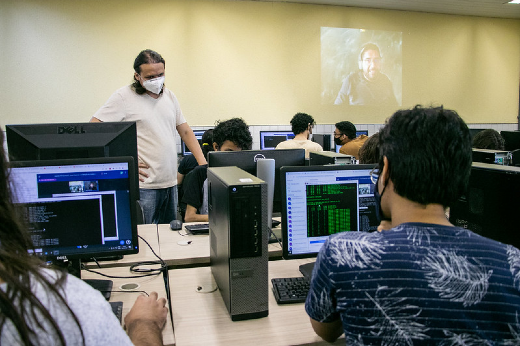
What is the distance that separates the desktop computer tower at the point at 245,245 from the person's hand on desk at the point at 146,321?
214 millimetres

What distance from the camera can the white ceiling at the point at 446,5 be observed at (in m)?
6.02

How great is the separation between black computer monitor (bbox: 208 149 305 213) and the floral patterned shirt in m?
1.13

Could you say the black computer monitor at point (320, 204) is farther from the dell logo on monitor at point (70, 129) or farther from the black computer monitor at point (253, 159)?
the dell logo on monitor at point (70, 129)

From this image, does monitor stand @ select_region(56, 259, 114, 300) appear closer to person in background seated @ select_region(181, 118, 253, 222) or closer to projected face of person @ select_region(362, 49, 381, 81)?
person in background seated @ select_region(181, 118, 253, 222)

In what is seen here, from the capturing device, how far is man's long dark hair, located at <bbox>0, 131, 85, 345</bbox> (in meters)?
0.56

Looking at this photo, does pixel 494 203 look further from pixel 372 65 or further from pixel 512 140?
pixel 372 65

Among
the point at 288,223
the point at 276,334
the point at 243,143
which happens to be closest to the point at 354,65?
A: the point at 243,143

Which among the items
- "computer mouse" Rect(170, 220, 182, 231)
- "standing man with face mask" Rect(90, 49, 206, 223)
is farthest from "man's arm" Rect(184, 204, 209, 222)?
"standing man with face mask" Rect(90, 49, 206, 223)

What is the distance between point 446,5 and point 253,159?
575 cm

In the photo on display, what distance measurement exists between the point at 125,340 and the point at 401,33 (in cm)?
677

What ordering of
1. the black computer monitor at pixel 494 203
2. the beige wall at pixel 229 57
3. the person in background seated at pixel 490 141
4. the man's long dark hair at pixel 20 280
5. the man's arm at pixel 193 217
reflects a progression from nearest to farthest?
the man's long dark hair at pixel 20 280 → the black computer monitor at pixel 494 203 → the man's arm at pixel 193 217 → the person in background seated at pixel 490 141 → the beige wall at pixel 229 57

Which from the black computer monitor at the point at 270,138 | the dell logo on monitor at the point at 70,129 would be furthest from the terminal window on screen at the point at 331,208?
the black computer monitor at the point at 270,138

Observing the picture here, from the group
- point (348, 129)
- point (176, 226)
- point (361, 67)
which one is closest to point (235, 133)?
point (176, 226)

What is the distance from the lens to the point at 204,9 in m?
5.62
